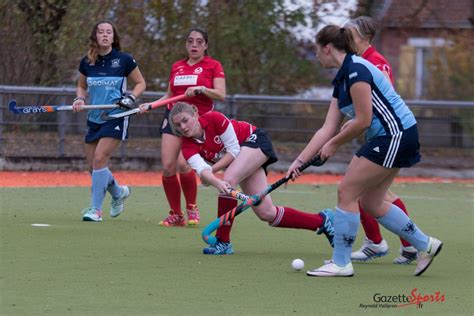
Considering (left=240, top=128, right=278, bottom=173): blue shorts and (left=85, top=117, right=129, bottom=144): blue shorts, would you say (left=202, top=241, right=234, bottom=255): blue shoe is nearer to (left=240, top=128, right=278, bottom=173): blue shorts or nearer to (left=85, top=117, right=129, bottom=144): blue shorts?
(left=240, top=128, right=278, bottom=173): blue shorts

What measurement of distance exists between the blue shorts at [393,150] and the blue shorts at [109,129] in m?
3.63

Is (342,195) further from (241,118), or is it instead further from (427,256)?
(241,118)

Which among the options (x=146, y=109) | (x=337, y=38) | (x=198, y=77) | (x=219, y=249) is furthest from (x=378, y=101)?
(x=146, y=109)

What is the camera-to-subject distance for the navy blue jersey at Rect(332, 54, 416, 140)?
6648mm

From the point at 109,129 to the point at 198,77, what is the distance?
951 mm

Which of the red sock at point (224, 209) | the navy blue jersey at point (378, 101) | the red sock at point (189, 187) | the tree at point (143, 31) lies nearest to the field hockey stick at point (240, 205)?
the red sock at point (224, 209)

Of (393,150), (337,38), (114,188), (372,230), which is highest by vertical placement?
(337,38)

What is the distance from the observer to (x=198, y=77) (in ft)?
31.6

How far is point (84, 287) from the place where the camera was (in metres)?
6.36

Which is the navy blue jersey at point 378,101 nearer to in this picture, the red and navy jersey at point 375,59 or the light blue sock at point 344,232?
the light blue sock at point 344,232

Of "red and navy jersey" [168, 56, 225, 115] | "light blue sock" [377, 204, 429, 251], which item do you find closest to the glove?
"red and navy jersey" [168, 56, 225, 115]

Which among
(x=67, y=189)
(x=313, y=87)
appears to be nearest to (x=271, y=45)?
(x=313, y=87)

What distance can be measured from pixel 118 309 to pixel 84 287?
728 millimetres

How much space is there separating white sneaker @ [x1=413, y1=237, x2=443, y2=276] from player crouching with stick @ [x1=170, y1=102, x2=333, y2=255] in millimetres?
1232
